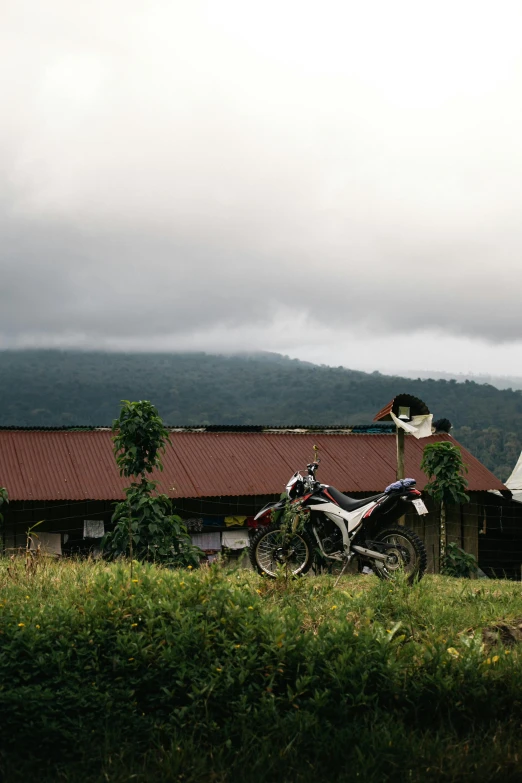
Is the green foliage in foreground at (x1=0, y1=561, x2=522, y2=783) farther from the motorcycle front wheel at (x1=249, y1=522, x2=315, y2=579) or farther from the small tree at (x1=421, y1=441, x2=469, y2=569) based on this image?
the small tree at (x1=421, y1=441, x2=469, y2=569)

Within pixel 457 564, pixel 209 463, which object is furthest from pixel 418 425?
pixel 209 463

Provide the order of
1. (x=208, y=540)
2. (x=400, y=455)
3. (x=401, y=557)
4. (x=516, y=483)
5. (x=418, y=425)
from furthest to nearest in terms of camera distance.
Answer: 1. (x=516, y=483)
2. (x=208, y=540)
3. (x=418, y=425)
4. (x=400, y=455)
5. (x=401, y=557)

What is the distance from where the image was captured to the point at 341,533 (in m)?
10.2

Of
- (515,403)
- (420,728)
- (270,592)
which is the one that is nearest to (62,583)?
(270,592)

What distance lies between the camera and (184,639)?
6398 millimetres

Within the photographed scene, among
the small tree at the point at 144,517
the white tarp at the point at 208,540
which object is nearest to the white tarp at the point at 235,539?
the white tarp at the point at 208,540

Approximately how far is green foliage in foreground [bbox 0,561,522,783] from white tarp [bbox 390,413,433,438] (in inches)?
402

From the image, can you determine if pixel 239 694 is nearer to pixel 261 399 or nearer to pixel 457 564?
pixel 457 564

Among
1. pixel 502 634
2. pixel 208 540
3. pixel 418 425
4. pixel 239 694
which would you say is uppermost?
pixel 418 425

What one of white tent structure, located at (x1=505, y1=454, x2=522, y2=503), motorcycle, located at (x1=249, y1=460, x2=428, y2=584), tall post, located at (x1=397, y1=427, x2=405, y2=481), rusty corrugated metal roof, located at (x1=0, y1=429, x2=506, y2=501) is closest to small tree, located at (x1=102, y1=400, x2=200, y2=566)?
motorcycle, located at (x1=249, y1=460, x2=428, y2=584)

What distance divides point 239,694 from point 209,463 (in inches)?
572

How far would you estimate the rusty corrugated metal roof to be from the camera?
18578mm

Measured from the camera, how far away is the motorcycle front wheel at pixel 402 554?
958cm

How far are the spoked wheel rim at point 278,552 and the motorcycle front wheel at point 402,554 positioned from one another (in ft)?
3.18
